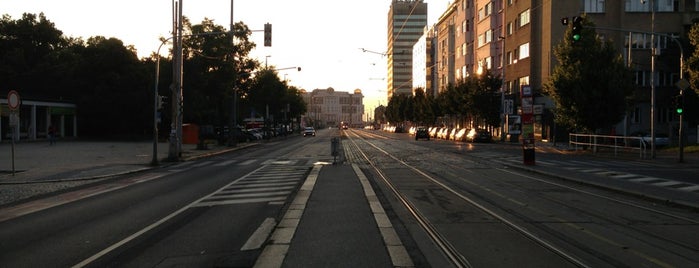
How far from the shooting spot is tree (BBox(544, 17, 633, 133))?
36.5 meters

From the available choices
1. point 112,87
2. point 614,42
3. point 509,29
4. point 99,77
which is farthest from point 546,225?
point 509,29

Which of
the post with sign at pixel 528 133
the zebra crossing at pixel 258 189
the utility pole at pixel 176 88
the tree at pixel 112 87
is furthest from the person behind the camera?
the tree at pixel 112 87

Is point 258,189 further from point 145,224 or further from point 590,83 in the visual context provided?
point 590,83

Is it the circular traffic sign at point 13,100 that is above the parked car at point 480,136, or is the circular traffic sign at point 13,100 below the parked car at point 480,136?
above

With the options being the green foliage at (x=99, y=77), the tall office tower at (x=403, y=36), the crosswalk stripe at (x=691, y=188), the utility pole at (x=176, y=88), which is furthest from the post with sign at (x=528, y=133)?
the tall office tower at (x=403, y=36)

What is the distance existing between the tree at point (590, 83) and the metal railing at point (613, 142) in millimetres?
1006

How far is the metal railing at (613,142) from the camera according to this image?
3148 centimetres

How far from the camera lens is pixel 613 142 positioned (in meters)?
36.3

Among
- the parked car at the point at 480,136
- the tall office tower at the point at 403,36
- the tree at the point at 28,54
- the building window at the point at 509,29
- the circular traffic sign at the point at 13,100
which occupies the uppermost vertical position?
the tall office tower at the point at 403,36

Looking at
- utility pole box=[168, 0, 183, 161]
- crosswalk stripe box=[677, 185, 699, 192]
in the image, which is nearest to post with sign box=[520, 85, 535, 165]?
crosswalk stripe box=[677, 185, 699, 192]

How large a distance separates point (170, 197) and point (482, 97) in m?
51.5

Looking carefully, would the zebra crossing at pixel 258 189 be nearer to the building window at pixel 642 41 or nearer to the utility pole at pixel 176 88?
the utility pole at pixel 176 88

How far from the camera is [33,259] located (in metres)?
7.26

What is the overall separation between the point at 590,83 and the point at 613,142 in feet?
13.0
